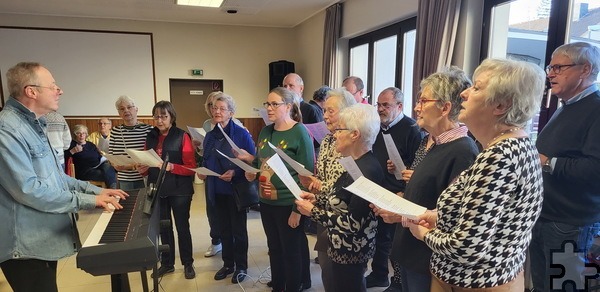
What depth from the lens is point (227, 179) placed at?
2572mm

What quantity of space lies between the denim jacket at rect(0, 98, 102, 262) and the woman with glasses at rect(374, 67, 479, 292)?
1299mm

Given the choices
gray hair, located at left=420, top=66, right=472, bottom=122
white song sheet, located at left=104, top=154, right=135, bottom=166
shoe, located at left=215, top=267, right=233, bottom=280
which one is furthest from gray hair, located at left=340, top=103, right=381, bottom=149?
shoe, located at left=215, top=267, right=233, bottom=280

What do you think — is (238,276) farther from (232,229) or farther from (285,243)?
(285,243)

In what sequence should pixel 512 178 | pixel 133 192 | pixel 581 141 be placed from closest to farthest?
pixel 512 178 < pixel 581 141 < pixel 133 192

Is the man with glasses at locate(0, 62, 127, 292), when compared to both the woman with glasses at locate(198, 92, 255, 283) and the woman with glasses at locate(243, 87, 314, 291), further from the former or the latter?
the woman with glasses at locate(198, 92, 255, 283)

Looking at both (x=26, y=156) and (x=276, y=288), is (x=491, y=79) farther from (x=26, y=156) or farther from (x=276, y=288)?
(x=276, y=288)

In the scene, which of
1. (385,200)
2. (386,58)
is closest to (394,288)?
(385,200)

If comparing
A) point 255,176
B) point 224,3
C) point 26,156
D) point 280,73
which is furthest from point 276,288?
point 280,73

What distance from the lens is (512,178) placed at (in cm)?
93

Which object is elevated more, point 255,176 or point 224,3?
point 224,3

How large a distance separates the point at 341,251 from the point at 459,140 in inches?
26.9

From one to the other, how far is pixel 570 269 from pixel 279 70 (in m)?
5.64

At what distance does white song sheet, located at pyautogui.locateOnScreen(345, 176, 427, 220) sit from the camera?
110 centimetres

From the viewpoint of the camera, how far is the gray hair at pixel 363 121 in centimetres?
158
